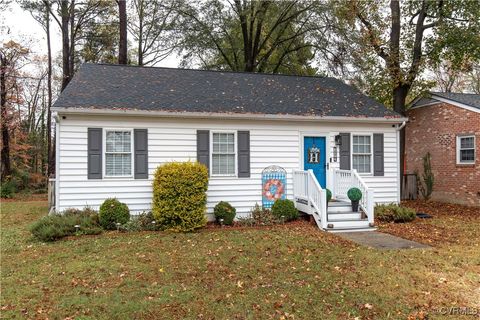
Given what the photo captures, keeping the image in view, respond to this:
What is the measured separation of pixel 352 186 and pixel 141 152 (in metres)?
5.92

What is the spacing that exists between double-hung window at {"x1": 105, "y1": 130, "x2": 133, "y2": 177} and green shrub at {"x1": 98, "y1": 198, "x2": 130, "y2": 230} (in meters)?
0.87

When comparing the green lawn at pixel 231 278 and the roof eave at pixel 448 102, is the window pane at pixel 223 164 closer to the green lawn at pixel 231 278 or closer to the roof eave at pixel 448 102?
the green lawn at pixel 231 278

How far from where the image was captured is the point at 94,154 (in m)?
9.46

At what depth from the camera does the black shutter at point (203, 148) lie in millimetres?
10258

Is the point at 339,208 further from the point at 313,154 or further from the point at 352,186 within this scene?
the point at 313,154

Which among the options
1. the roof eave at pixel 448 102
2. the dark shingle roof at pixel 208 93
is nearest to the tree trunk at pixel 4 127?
the dark shingle roof at pixel 208 93

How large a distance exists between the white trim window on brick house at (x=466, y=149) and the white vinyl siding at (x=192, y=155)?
3.94m

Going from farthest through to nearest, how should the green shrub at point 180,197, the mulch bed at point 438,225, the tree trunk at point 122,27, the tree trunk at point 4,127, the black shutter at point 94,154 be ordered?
1. the tree trunk at point 4,127
2. the tree trunk at point 122,27
3. the black shutter at point 94,154
4. the green shrub at point 180,197
5. the mulch bed at point 438,225

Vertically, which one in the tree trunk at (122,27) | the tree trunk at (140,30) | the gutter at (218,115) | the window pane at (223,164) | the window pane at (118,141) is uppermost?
the tree trunk at (140,30)

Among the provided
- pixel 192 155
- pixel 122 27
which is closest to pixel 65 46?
pixel 122 27

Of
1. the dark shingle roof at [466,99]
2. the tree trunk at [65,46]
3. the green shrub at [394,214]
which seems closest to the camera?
the green shrub at [394,214]

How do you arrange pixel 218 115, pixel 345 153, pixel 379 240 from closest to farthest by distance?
pixel 379 240 < pixel 218 115 < pixel 345 153

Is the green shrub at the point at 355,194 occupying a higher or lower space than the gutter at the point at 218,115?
lower

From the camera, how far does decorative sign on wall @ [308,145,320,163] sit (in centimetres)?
1109
